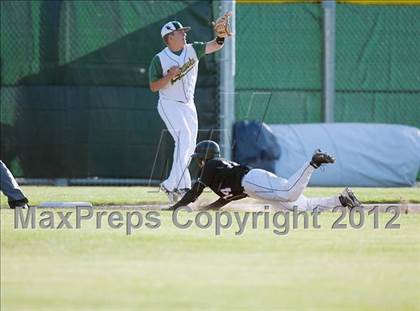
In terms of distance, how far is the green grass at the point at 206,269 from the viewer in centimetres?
639

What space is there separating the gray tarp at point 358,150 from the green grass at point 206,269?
26.1 ft

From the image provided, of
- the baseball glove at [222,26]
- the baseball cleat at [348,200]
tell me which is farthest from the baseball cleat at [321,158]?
the baseball glove at [222,26]

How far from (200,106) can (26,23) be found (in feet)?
10.1

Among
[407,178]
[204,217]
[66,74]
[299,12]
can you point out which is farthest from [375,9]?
[204,217]

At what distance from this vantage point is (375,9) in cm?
1828

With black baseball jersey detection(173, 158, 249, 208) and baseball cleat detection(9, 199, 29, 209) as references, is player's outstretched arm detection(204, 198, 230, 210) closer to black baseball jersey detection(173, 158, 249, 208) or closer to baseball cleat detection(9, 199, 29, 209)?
black baseball jersey detection(173, 158, 249, 208)

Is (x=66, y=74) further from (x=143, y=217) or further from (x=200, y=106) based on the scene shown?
(x=143, y=217)

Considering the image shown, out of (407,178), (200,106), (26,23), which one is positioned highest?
(26,23)

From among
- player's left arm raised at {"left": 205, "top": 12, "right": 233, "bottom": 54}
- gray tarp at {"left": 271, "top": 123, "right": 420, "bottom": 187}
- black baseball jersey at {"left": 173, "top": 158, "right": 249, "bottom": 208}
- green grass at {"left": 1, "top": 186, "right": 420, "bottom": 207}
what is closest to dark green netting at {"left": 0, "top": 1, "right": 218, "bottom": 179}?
gray tarp at {"left": 271, "top": 123, "right": 420, "bottom": 187}

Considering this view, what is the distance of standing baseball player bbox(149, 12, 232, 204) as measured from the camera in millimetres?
11852

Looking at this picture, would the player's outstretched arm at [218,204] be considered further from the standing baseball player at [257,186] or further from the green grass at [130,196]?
the green grass at [130,196]

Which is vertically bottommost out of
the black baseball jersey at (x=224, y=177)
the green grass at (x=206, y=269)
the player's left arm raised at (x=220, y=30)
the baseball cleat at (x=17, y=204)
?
the green grass at (x=206, y=269)

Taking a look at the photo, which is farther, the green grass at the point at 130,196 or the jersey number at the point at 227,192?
the green grass at the point at 130,196

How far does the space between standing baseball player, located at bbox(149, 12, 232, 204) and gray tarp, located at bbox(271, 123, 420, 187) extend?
497 cm
